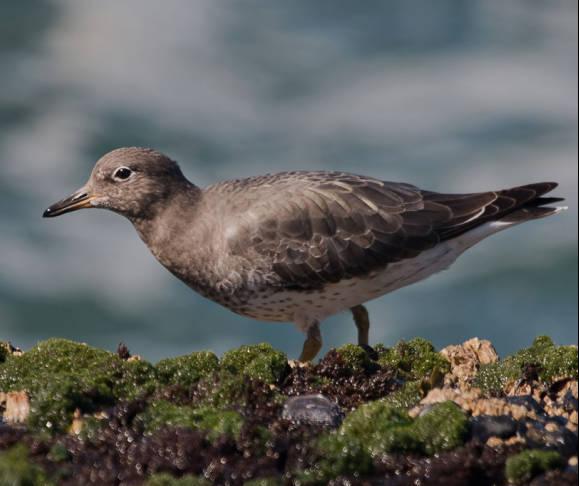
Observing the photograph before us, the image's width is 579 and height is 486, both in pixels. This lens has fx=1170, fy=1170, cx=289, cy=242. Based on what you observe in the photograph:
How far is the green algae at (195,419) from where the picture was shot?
27.1 feet

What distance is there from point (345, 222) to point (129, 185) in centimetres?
237

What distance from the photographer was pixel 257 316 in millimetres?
12391

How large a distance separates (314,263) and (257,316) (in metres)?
0.85

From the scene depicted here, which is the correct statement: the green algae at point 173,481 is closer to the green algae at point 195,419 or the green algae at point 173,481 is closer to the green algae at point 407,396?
the green algae at point 195,419

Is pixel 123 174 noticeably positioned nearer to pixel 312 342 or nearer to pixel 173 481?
pixel 312 342

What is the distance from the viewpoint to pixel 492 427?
27.1 ft

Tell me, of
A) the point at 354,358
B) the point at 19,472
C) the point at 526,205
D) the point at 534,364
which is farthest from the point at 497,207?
the point at 19,472

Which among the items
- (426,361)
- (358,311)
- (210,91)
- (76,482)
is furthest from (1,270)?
(76,482)

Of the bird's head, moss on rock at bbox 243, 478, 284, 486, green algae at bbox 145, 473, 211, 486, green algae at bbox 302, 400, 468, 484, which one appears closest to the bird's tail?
the bird's head

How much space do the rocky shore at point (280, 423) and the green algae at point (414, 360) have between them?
0.58m

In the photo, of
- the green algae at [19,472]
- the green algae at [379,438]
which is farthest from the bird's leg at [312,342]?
the green algae at [19,472]

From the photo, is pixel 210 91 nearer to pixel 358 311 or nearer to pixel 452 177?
pixel 452 177

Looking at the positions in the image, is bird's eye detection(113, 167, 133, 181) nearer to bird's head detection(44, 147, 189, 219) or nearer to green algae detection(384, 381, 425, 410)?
bird's head detection(44, 147, 189, 219)

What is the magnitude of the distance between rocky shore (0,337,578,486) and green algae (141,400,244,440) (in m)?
0.01
